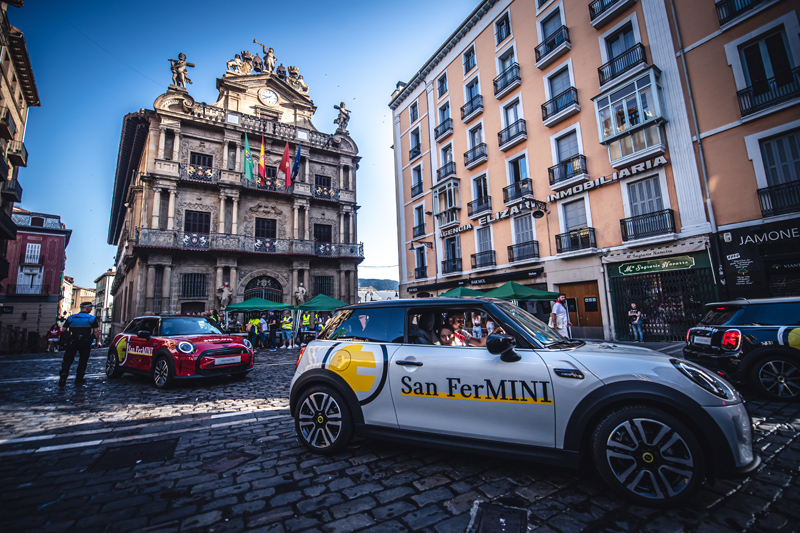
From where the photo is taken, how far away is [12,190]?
2158 centimetres

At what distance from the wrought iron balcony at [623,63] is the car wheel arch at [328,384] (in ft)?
58.6

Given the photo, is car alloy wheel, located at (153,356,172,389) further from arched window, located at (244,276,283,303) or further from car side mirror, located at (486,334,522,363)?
arched window, located at (244,276,283,303)

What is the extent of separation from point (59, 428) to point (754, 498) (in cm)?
776

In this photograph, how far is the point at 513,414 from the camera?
9.48ft

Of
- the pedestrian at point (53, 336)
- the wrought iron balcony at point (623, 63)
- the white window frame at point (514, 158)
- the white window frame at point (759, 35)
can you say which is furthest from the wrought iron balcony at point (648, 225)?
the pedestrian at point (53, 336)

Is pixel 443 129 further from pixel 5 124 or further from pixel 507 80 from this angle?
pixel 5 124

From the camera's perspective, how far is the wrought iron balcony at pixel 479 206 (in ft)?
68.5

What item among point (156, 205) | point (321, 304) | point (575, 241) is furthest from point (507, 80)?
point (156, 205)

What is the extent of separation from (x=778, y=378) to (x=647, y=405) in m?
4.60

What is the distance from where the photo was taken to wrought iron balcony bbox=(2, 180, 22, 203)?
69.9ft

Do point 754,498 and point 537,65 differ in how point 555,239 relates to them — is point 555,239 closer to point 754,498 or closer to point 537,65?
point 537,65

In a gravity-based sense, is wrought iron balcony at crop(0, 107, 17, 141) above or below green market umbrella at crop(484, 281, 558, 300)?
above

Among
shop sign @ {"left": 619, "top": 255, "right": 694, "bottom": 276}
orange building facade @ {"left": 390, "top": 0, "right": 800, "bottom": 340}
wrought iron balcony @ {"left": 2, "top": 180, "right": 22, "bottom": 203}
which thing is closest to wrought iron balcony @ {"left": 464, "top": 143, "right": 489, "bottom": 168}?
orange building facade @ {"left": 390, "top": 0, "right": 800, "bottom": 340}

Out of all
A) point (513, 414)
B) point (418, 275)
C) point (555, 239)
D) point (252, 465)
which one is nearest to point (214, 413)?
point (252, 465)
